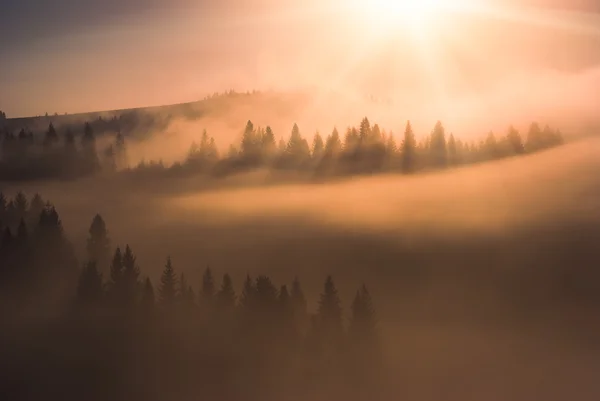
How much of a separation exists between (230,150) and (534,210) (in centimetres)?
343

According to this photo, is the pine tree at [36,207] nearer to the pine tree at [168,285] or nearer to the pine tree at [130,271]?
the pine tree at [130,271]

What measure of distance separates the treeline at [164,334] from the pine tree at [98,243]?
1cm

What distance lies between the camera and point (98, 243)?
675cm

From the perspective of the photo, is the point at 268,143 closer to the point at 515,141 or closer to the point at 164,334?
the point at 164,334

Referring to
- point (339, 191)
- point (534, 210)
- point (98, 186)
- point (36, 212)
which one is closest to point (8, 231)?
point (36, 212)

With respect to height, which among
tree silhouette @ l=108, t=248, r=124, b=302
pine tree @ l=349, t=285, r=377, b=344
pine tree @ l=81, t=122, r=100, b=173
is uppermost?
pine tree @ l=81, t=122, r=100, b=173

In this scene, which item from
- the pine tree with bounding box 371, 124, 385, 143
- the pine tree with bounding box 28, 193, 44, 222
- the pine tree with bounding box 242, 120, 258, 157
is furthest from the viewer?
the pine tree with bounding box 28, 193, 44, 222

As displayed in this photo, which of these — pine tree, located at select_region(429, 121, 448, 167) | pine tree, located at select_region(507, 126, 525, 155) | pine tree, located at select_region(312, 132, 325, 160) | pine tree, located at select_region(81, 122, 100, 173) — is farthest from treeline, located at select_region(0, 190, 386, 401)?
pine tree, located at select_region(507, 126, 525, 155)

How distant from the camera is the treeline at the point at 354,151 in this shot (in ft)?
20.0

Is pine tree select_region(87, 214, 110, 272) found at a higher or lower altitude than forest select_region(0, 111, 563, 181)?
lower

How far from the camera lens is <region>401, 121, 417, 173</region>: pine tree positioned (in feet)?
20.7

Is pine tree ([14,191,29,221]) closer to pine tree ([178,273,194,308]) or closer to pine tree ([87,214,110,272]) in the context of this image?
pine tree ([87,214,110,272])

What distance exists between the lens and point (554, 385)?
558 centimetres

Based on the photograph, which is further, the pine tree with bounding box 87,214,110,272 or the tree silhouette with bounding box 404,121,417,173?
the pine tree with bounding box 87,214,110,272
